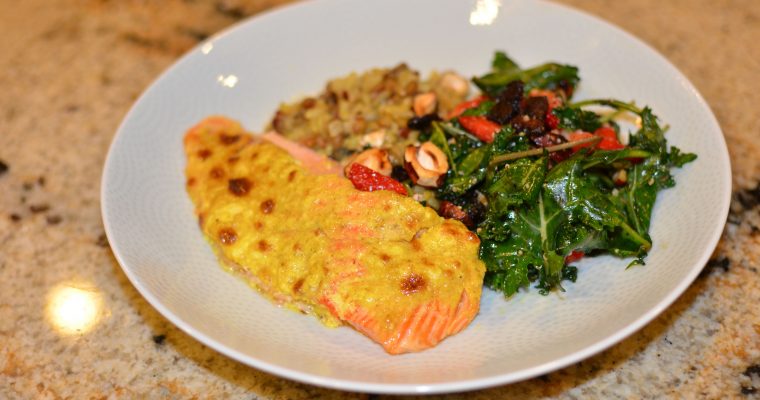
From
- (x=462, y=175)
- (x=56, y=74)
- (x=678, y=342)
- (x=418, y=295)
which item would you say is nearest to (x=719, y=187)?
(x=678, y=342)

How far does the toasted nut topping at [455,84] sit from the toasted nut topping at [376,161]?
0.72m

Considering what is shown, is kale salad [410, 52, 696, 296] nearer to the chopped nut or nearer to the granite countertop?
the chopped nut

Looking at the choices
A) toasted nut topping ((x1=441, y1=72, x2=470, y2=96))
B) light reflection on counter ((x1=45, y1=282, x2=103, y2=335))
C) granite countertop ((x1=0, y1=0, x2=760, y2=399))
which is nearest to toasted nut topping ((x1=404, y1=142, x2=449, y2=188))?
toasted nut topping ((x1=441, y1=72, x2=470, y2=96))

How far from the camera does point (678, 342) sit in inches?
108

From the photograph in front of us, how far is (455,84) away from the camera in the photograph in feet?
12.0

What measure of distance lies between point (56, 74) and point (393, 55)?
214 centimetres

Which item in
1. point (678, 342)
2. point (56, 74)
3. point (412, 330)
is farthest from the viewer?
point (56, 74)

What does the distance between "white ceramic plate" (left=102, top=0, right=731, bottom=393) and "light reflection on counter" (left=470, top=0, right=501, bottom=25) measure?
0.04 ft

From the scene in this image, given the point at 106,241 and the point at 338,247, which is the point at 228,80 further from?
the point at 338,247

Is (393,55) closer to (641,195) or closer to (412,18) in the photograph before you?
(412,18)

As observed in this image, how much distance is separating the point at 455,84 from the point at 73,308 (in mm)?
2131

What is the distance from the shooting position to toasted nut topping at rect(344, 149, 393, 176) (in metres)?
3.10

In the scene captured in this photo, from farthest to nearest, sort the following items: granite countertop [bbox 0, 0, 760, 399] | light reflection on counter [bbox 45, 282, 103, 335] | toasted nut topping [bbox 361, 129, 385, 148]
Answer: toasted nut topping [bbox 361, 129, 385, 148] → light reflection on counter [bbox 45, 282, 103, 335] → granite countertop [bbox 0, 0, 760, 399]

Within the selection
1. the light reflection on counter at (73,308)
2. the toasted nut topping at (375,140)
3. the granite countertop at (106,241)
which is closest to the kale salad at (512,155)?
the toasted nut topping at (375,140)
